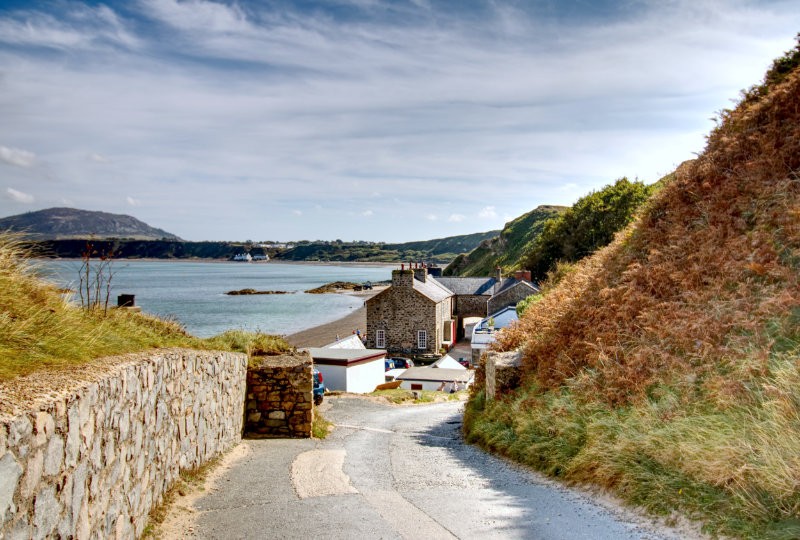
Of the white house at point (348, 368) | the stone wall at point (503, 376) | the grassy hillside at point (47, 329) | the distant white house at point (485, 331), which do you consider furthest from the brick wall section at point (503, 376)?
the distant white house at point (485, 331)

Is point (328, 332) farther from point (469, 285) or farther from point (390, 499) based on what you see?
point (390, 499)

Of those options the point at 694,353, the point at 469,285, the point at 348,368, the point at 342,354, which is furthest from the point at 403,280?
the point at 694,353

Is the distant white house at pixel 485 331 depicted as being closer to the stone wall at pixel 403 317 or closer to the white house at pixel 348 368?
the stone wall at pixel 403 317

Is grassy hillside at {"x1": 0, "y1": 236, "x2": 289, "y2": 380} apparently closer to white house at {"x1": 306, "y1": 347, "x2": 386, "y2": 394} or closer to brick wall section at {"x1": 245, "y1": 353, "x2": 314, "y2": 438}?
brick wall section at {"x1": 245, "y1": 353, "x2": 314, "y2": 438}

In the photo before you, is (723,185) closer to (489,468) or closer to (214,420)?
(489,468)

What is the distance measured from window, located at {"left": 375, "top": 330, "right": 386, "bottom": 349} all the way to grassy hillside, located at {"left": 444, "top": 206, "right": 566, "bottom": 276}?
218 ft

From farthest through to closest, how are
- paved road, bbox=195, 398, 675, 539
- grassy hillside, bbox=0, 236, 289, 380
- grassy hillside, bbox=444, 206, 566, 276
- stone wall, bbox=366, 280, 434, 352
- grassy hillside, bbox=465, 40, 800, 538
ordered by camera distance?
grassy hillside, bbox=444, 206, 566, 276
stone wall, bbox=366, 280, 434, 352
paved road, bbox=195, 398, 675, 539
grassy hillside, bbox=465, 40, 800, 538
grassy hillside, bbox=0, 236, 289, 380

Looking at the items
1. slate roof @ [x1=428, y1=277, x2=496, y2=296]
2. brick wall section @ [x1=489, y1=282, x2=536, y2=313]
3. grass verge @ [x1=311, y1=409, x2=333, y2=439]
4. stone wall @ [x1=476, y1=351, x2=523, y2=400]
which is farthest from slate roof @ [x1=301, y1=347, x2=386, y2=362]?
slate roof @ [x1=428, y1=277, x2=496, y2=296]

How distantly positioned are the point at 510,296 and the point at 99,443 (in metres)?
46.1

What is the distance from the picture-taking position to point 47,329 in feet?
19.5

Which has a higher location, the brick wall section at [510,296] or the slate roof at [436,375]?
the brick wall section at [510,296]

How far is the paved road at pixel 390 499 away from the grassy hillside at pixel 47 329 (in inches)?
96.6

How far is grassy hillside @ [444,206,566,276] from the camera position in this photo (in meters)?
114

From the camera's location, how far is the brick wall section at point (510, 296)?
48.0 m
